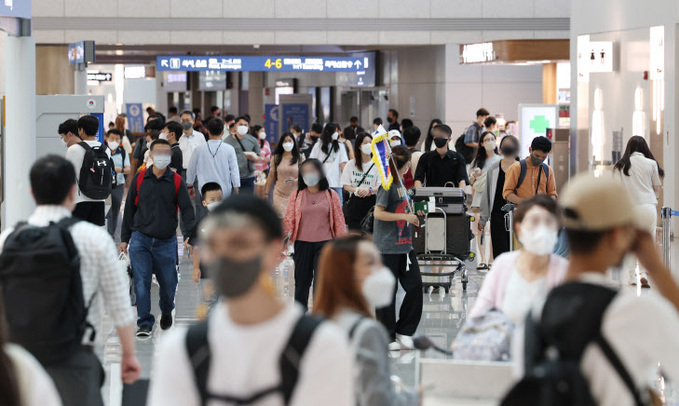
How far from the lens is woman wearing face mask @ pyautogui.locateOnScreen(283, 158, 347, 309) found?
9273 mm

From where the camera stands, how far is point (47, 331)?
4.54 metres

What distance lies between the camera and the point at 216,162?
13.1 meters

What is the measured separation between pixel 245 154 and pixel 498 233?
4.95 m

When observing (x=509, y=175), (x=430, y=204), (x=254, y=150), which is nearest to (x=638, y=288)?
(x=509, y=175)

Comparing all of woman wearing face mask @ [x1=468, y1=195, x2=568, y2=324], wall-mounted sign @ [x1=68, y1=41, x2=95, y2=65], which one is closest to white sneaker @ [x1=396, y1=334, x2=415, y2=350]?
woman wearing face mask @ [x1=468, y1=195, x2=568, y2=324]

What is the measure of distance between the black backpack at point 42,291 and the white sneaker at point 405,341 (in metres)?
4.56

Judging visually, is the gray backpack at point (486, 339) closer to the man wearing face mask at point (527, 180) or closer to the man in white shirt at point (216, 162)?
the man wearing face mask at point (527, 180)

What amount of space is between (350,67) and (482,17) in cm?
328

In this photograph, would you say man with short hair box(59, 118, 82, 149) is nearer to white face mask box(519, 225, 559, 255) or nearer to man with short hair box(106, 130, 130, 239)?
man with short hair box(106, 130, 130, 239)

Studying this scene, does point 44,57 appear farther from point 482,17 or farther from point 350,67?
point 482,17

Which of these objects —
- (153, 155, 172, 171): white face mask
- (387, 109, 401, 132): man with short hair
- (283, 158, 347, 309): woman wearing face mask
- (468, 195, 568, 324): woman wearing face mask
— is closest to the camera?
(468, 195, 568, 324): woman wearing face mask

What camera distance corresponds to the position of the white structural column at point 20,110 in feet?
38.2

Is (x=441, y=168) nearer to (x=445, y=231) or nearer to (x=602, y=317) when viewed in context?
(x=445, y=231)

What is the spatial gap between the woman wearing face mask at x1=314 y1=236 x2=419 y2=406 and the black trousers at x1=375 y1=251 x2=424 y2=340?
15.5 feet
